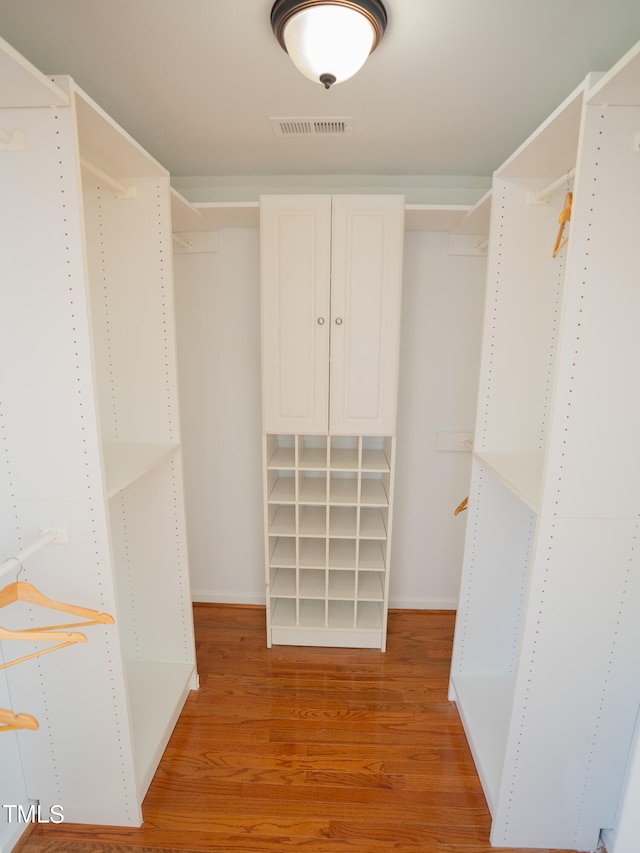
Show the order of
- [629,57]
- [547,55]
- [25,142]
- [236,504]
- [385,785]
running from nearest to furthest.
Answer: [629,57] → [25,142] → [547,55] → [385,785] → [236,504]

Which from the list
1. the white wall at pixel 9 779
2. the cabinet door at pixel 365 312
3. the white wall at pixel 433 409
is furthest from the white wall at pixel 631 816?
the white wall at pixel 9 779

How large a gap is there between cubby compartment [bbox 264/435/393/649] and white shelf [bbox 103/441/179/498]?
535mm

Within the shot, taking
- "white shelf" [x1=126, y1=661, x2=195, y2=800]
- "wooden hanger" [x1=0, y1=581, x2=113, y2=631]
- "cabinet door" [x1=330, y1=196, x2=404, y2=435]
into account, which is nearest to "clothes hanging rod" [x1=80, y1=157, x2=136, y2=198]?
"cabinet door" [x1=330, y1=196, x2=404, y2=435]

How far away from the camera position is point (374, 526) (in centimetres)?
220

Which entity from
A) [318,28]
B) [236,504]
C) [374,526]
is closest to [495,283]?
[318,28]

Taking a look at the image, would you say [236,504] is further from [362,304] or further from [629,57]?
[629,57]

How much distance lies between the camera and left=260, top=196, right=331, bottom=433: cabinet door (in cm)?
184

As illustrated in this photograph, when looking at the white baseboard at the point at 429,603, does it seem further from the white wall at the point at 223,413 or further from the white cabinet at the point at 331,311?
the white cabinet at the point at 331,311

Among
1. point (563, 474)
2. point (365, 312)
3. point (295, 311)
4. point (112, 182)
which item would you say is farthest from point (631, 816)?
point (112, 182)

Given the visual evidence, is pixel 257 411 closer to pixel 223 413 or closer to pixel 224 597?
pixel 223 413

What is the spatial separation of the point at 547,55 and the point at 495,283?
0.64 meters

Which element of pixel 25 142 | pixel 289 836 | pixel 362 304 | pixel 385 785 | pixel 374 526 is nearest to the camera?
pixel 25 142

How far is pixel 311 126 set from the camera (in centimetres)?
166

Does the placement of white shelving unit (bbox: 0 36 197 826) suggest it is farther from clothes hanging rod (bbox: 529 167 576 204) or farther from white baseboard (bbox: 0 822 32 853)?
clothes hanging rod (bbox: 529 167 576 204)
